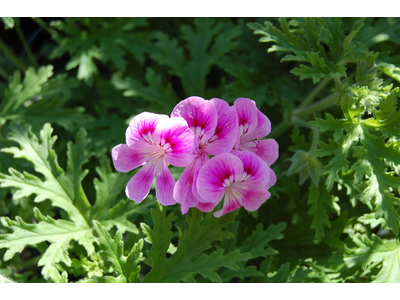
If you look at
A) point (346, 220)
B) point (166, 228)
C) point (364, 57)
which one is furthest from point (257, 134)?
point (346, 220)

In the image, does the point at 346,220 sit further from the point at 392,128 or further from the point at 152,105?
the point at 152,105

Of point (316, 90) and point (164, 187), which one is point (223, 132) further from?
point (316, 90)

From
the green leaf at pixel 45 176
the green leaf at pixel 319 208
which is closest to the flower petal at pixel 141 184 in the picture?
the green leaf at pixel 45 176

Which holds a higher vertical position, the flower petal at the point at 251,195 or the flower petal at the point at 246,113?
the flower petal at the point at 246,113

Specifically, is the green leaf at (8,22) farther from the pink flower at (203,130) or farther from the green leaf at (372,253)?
the green leaf at (372,253)

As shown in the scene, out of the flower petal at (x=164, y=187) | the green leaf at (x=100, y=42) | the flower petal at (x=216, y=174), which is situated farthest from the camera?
the green leaf at (x=100, y=42)

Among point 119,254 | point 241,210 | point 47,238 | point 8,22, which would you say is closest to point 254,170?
point 119,254
